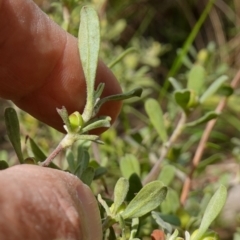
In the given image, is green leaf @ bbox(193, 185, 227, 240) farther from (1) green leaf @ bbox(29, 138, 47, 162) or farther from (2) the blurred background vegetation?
(1) green leaf @ bbox(29, 138, 47, 162)

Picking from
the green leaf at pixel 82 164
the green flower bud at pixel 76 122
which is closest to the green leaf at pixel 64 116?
the green flower bud at pixel 76 122

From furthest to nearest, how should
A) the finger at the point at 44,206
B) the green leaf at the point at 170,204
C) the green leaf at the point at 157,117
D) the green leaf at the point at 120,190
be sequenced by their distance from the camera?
the green leaf at the point at 157,117
the green leaf at the point at 170,204
the green leaf at the point at 120,190
the finger at the point at 44,206

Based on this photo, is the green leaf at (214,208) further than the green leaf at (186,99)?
No

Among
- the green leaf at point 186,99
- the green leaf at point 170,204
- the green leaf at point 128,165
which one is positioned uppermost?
the green leaf at point 186,99

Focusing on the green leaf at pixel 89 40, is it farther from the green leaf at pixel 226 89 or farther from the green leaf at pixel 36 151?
the green leaf at pixel 226 89

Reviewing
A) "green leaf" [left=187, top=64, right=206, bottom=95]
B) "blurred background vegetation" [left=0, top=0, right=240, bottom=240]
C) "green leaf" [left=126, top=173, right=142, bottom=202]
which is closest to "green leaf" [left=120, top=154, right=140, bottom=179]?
"blurred background vegetation" [left=0, top=0, right=240, bottom=240]

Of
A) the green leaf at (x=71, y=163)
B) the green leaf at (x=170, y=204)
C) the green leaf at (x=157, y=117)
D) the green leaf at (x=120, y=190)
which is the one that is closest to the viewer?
the green leaf at (x=120, y=190)
